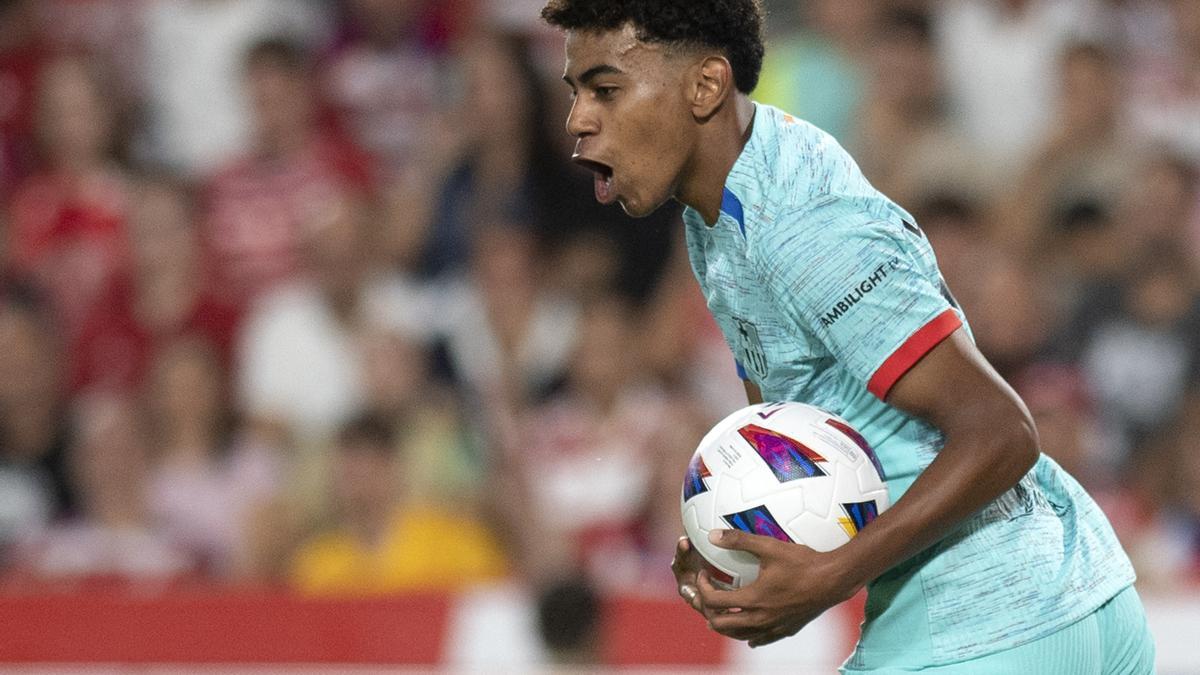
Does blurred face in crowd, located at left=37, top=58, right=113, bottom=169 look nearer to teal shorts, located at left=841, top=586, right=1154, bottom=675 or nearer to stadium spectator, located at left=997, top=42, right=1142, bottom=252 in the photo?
stadium spectator, located at left=997, top=42, right=1142, bottom=252

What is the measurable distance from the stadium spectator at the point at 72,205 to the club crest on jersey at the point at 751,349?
498cm

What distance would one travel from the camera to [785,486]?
2734 millimetres

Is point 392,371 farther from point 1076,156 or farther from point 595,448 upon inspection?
point 1076,156

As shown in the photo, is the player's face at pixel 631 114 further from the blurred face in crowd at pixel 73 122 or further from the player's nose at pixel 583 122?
the blurred face in crowd at pixel 73 122

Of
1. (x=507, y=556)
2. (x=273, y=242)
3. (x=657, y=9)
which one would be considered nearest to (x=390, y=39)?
(x=273, y=242)

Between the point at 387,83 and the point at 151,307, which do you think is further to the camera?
the point at 387,83

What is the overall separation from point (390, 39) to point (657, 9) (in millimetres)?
5212

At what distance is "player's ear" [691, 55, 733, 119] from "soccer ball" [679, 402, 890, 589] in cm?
53

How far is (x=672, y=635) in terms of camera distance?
17.6ft

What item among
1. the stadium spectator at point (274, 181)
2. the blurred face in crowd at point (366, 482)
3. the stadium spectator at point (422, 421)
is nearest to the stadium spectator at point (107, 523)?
the blurred face in crowd at point (366, 482)

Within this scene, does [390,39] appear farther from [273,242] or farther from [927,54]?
[927,54]

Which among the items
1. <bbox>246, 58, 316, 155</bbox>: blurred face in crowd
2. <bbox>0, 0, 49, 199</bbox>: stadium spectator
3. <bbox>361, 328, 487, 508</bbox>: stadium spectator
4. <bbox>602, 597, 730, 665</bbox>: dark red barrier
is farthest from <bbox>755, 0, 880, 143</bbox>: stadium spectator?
<bbox>0, 0, 49, 199</bbox>: stadium spectator

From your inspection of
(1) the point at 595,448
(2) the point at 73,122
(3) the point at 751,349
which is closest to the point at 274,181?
(2) the point at 73,122

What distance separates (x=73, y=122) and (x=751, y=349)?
5.49 metres
